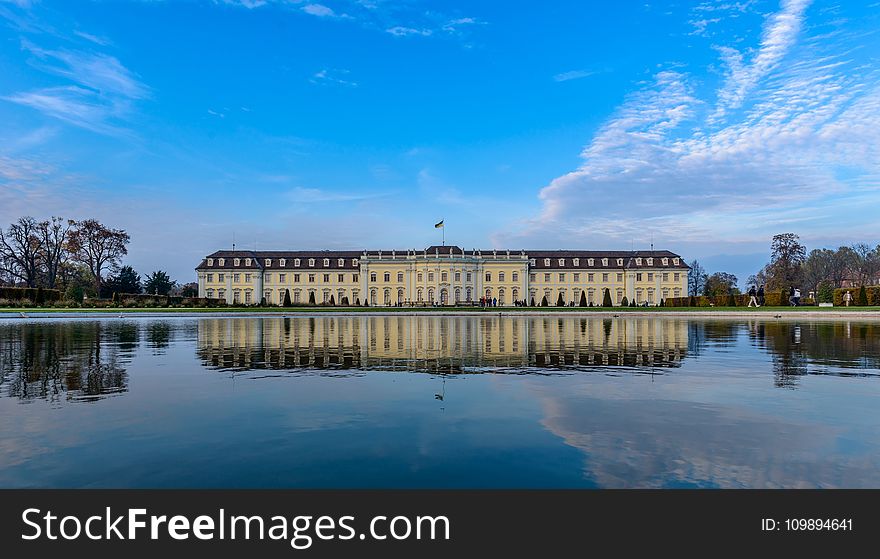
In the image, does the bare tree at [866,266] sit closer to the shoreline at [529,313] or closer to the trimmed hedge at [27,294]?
the shoreline at [529,313]

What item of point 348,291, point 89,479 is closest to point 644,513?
point 89,479

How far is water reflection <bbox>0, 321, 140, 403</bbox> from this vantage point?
31.2ft

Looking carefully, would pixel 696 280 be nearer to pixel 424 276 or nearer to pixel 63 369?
pixel 424 276

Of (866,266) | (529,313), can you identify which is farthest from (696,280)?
(529,313)

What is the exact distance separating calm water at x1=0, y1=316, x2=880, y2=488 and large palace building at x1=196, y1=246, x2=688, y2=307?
7863 cm

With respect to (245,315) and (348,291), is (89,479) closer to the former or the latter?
(245,315)

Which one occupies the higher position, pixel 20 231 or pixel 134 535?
pixel 20 231

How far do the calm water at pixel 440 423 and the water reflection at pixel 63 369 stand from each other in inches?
3.3

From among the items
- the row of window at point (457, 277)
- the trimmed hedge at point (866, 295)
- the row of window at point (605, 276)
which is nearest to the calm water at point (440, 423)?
the trimmed hedge at point (866, 295)

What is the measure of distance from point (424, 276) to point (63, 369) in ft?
258

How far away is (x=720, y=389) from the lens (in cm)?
980

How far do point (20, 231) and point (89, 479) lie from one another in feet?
267

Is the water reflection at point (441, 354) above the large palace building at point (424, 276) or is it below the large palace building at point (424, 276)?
below

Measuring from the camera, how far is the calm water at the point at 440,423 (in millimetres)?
5176
